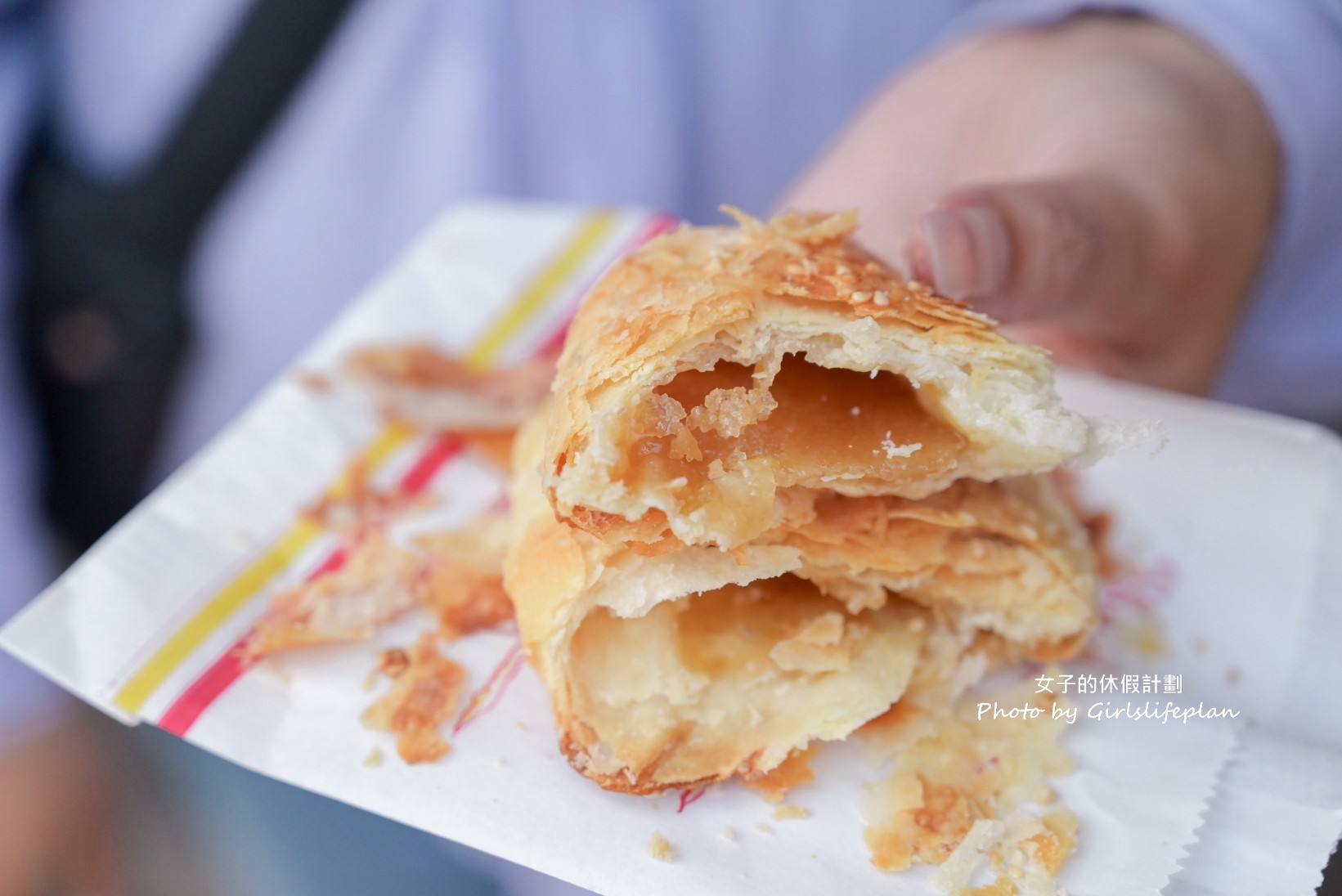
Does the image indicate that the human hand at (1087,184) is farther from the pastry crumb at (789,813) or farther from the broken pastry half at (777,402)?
the pastry crumb at (789,813)

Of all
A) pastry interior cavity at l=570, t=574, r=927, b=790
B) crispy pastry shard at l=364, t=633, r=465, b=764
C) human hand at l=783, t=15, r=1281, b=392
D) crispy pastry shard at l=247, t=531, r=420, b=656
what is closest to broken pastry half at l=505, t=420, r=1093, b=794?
pastry interior cavity at l=570, t=574, r=927, b=790

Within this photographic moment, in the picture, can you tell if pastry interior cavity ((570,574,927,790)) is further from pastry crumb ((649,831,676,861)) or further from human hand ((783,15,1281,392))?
human hand ((783,15,1281,392))

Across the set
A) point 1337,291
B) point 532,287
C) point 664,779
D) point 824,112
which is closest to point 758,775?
point 664,779

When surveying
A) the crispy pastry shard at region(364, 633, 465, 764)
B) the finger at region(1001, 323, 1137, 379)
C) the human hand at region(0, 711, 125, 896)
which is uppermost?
the finger at region(1001, 323, 1137, 379)

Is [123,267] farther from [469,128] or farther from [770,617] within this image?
[770,617]

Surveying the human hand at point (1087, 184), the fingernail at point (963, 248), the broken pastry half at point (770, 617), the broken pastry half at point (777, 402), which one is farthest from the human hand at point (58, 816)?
the fingernail at point (963, 248)

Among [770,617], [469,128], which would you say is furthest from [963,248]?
[469,128]
